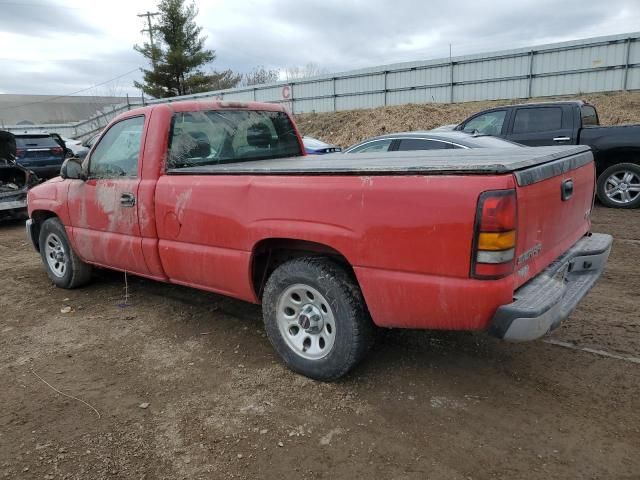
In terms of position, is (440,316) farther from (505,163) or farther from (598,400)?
(598,400)

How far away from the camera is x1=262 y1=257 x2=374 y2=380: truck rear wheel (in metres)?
→ 3.06

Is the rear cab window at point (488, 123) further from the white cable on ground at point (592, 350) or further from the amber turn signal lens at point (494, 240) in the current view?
the amber turn signal lens at point (494, 240)

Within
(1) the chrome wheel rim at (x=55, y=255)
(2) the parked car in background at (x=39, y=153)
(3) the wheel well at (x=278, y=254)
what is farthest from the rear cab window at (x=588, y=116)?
(2) the parked car in background at (x=39, y=153)

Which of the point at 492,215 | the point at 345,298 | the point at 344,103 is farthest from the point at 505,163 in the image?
the point at 344,103

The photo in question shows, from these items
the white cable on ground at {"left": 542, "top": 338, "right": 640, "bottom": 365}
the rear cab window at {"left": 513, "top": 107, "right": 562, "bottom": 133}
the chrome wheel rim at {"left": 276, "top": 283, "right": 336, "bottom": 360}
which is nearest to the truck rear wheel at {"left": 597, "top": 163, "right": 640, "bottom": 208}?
the rear cab window at {"left": 513, "top": 107, "right": 562, "bottom": 133}

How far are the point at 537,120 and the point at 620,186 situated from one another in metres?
1.86

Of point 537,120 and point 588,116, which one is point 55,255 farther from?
point 588,116

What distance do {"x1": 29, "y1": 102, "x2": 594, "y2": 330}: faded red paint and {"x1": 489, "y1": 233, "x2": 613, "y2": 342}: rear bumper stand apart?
0.07 meters

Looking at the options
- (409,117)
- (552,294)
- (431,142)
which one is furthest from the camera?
(409,117)

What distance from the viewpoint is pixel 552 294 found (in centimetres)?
275

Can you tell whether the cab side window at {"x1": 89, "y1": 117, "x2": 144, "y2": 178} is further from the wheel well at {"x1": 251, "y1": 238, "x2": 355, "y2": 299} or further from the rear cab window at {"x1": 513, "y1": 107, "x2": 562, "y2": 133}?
the rear cab window at {"x1": 513, "y1": 107, "x2": 562, "y2": 133}

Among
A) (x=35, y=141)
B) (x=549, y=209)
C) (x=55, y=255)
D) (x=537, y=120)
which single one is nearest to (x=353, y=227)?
(x=549, y=209)

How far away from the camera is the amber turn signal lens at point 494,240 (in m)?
2.43

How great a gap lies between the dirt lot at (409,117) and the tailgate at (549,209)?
46.4 ft
